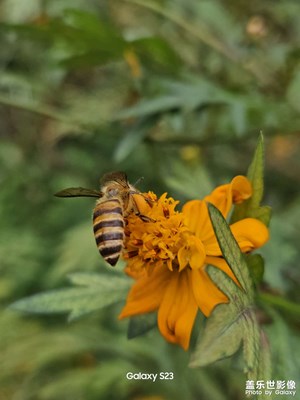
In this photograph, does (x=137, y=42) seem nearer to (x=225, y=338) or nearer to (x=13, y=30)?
(x=13, y=30)

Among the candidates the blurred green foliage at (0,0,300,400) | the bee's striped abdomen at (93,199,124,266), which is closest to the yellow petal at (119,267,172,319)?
the bee's striped abdomen at (93,199,124,266)

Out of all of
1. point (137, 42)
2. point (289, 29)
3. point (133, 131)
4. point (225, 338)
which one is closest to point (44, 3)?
point (137, 42)

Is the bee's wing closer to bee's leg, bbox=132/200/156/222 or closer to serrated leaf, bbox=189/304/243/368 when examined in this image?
bee's leg, bbox=132/200/156/222

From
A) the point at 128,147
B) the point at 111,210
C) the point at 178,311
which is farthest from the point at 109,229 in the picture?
the point at 128,147

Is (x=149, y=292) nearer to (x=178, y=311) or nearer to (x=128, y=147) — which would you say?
(x=178, y=311)

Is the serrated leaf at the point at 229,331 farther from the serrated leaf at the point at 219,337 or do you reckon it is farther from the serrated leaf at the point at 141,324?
the serrated leaf at the point at 141,324

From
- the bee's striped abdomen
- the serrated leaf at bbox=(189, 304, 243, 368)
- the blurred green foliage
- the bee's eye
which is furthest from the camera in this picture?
the blurred green foliage
